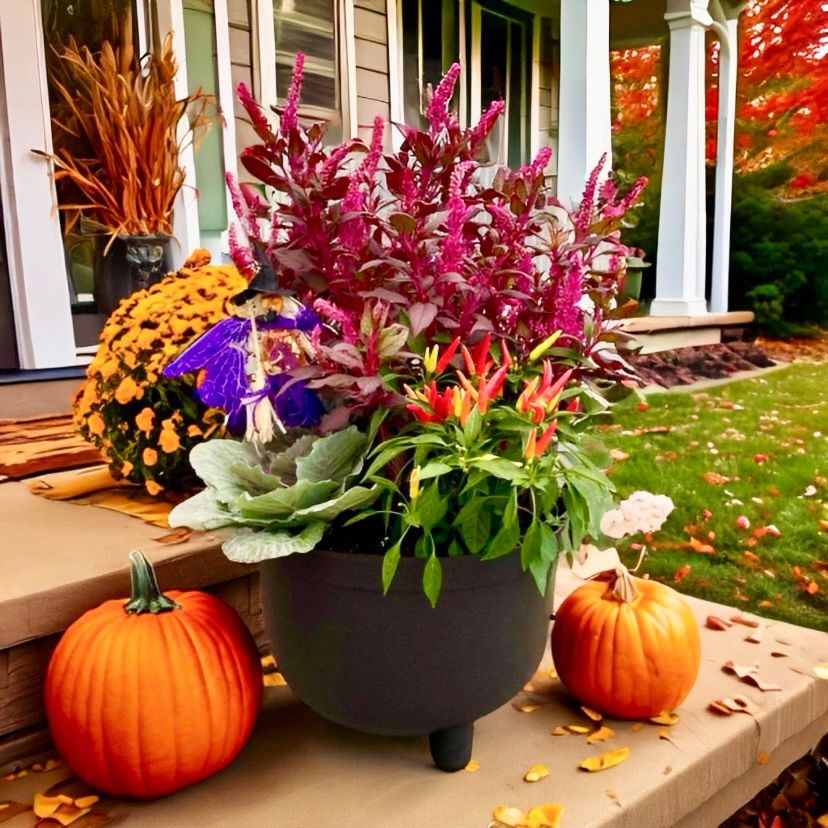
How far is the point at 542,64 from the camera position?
497cm

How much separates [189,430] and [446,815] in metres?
0.67

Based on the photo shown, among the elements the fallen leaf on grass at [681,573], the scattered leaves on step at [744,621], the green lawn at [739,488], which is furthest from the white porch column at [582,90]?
the scattered leaves on step at [744,621]

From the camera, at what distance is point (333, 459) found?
804mm

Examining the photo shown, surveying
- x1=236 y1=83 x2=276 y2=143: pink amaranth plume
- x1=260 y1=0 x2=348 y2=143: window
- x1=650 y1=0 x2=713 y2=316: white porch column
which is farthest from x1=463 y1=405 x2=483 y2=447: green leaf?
x1=650 y1=0 x2=713 y2=316: white porch column

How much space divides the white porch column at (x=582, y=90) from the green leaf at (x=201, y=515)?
2403mm

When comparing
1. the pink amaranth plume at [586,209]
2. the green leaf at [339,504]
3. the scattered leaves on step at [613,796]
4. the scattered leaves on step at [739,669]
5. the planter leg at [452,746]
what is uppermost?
the pink amaranth plume at [586,209]

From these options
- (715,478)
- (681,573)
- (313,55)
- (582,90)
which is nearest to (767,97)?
(582,90)

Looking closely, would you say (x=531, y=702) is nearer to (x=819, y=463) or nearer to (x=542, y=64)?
(x=819, y=463)

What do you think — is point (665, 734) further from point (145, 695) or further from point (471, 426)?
point (145, 695)

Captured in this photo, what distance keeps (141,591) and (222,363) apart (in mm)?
267

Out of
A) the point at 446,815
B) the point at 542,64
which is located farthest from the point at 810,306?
the point at 446,815

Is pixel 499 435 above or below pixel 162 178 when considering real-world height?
below

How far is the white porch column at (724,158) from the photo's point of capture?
17.1 ft

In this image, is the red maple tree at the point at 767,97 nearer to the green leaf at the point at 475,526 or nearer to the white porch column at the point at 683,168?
the white porch column at the point at 683,168
